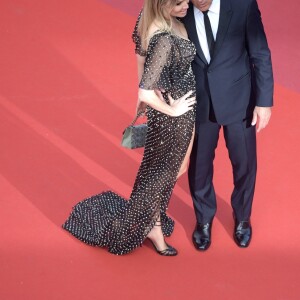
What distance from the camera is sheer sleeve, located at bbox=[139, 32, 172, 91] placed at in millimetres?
3127

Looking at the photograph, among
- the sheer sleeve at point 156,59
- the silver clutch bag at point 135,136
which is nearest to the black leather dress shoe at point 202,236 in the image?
the silver clutch bag at point 135,136

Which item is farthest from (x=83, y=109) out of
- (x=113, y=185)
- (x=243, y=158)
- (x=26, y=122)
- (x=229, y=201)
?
(x=243, y=158)

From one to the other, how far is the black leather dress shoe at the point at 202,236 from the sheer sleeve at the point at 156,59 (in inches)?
36.7

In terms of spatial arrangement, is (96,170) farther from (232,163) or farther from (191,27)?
(191,27)

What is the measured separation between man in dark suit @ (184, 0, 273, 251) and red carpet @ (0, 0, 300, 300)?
23cm

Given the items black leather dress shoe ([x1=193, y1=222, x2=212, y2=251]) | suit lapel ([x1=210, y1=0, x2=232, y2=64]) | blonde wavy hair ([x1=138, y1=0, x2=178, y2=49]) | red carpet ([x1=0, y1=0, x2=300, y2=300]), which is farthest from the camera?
black leather dress shoe ([x1=193, y1=222, x2=212, y2=251])

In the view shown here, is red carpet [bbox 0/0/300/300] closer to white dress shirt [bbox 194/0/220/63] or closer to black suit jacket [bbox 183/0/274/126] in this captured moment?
black suit jacket [bbox 183/0/274/126]

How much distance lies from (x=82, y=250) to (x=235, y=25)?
138 centimetres

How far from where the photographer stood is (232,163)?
12.0ft

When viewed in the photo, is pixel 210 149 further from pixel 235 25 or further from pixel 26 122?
pixel 26 122

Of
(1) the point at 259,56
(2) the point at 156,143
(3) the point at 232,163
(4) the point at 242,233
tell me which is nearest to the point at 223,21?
(1) the point at 259,56

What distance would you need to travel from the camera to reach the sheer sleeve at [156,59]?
3127mm

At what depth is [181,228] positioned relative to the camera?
3.89 m

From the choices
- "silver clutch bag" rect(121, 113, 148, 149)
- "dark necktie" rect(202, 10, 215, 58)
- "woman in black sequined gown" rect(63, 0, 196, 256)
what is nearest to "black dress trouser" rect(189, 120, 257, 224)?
"woman in black sequined gown" rect(63, 0, 196, 256)
